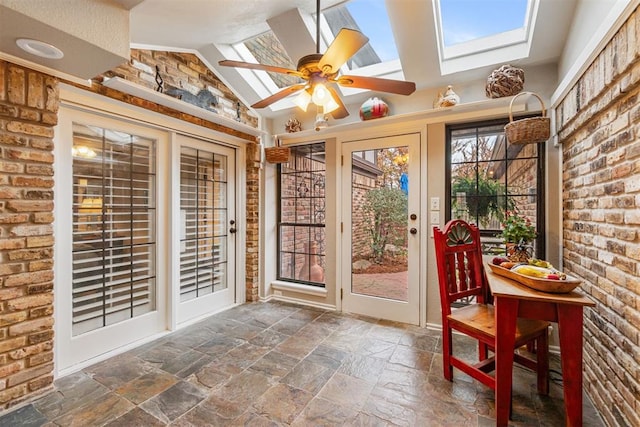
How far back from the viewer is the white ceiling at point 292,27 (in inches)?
81.4

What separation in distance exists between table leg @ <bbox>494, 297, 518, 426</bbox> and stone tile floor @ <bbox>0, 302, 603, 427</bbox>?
13 centimetres

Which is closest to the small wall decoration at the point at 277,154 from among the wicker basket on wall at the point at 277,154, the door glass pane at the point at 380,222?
the wicker basket on wall at the point at 277,154

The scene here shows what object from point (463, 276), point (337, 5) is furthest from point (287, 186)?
point (463, 276)

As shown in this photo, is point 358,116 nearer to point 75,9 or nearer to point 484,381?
point 75,9

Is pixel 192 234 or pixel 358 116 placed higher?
pixel 358 116

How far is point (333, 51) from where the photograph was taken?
4.83 ft

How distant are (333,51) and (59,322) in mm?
2606

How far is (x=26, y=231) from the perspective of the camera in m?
1.74

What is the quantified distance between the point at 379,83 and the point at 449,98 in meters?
1.20

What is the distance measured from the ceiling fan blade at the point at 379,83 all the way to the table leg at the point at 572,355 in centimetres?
144

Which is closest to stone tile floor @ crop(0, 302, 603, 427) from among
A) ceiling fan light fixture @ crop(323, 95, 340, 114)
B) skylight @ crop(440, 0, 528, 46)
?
ceiling fan light fixture @ crop(323, 95, 340, 114)

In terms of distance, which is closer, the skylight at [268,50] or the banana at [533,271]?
the banana at [533,271]

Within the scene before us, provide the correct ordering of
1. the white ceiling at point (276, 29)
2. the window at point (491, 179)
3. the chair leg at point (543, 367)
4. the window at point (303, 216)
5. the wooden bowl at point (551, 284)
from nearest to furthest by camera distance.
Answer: the wooden bowl at point (551, 284)
the chair leg at point (543, 367)
the white ceiling at point (276, 29)
the window at point (491, 179)
the window at point (303, 216)

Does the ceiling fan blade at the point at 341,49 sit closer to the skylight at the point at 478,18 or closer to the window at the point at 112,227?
the skylight at the point at 478,18
